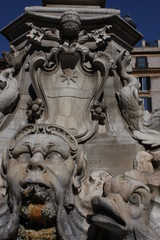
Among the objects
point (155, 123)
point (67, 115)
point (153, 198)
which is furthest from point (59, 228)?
point (155, 123)

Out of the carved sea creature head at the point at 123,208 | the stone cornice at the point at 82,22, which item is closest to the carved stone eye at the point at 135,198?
the carved sea creature head at the point at 123,208

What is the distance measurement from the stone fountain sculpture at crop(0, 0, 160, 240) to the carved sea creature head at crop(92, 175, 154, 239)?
1 centimetres

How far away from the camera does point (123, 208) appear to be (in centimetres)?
374

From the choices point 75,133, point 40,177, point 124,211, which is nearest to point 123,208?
point 124,211

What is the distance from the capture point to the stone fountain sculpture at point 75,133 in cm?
396

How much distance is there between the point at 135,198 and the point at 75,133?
1.79 metres

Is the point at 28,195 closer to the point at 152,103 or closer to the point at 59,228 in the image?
the point at 59,228

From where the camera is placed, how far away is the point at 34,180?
393cm

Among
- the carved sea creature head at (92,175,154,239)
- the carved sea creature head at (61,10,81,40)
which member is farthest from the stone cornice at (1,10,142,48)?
the carved sea creature head at (92,175,154,239)

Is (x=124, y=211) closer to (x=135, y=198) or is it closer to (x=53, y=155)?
(x=135, y=198)

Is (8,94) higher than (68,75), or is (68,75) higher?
(68,75)

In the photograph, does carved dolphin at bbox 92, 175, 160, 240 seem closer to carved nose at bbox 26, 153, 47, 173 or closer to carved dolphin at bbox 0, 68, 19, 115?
carved nose at bbox 26, 153, 47, 173

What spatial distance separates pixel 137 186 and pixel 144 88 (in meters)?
27.6

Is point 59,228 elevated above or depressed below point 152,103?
below
